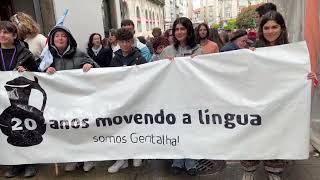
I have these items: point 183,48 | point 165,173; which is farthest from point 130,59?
point 165,173

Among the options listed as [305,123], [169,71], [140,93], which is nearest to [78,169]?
[140,93]

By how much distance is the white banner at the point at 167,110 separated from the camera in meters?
3.54

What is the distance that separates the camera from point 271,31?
360 centimetres

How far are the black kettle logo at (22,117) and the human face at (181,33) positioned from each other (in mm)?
1532

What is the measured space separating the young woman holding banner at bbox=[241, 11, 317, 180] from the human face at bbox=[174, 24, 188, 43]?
76 centimetres

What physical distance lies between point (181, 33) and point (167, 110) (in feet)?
2.78

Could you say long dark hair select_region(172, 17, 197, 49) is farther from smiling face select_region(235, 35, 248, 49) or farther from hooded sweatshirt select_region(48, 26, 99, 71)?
smiling face select_region(235, 35, 248, 49)

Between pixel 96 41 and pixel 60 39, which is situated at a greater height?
pixel 60 39

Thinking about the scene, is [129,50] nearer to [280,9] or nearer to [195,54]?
[195,54]

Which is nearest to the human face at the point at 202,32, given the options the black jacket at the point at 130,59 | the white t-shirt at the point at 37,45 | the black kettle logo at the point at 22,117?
the black jacket at the point at 130,59

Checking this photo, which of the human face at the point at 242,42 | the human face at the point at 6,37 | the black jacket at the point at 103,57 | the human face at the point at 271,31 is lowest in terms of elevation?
the black jacket at the point at 103,57

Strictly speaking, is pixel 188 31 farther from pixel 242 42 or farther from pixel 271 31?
pixel 242 42

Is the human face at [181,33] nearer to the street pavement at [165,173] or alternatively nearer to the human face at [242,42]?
the human face at [242,42]

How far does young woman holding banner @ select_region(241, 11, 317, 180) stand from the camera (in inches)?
141
